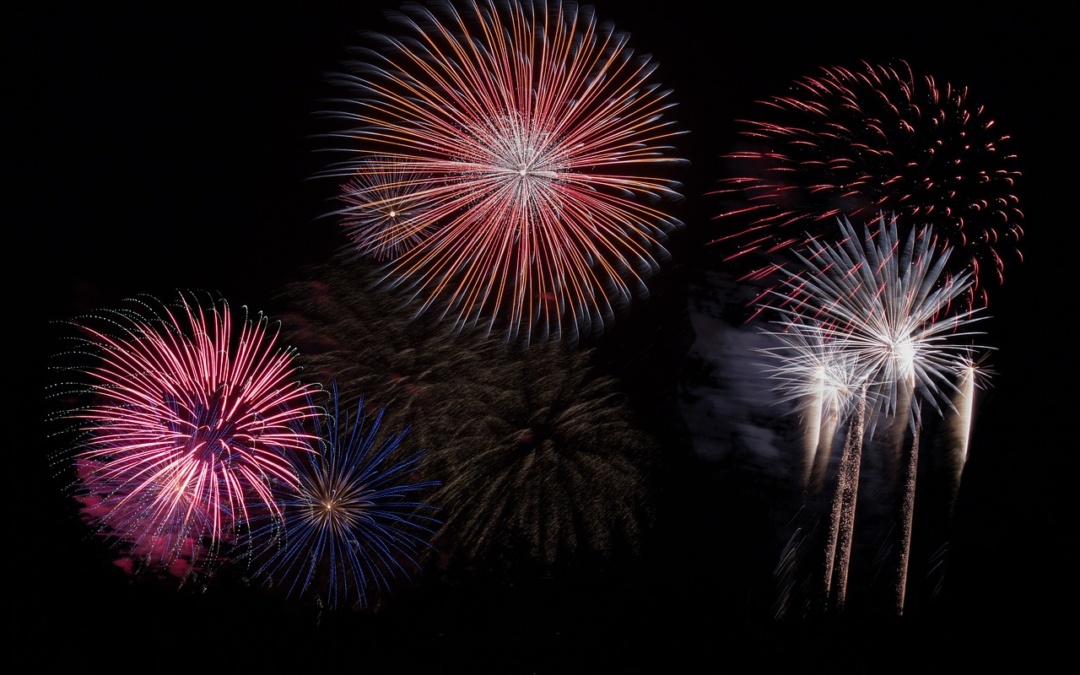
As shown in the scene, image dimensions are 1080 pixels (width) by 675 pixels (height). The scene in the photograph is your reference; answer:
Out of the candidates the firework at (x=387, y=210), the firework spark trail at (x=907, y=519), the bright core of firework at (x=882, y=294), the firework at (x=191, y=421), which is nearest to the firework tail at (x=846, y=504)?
the firework spark trail at (x=907, y=519)

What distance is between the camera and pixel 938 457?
10.5 m

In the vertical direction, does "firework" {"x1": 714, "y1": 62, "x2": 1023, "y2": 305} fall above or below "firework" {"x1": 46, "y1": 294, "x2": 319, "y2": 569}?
above

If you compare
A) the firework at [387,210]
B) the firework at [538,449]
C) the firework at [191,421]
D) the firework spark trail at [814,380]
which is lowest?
the firework at [191,421]

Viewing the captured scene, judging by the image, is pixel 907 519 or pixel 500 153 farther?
pixel 907 519

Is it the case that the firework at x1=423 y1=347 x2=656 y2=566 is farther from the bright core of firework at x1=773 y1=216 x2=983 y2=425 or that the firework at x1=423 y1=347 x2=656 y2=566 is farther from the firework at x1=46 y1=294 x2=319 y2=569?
the bright core of firework at x1=773 y1=216 x2=983 y2=425

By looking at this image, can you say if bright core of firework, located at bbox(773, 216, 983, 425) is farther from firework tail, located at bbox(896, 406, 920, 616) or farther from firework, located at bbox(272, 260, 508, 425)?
firework, located at bbox(272, 260, 508, 425)

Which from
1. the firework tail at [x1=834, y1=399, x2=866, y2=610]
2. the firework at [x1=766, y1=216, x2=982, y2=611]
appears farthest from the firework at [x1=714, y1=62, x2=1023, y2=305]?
the firework tail at [x1=834, y1=399, x2=866, y2=610]

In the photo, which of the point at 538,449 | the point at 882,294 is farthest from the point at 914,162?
the point at 538,449

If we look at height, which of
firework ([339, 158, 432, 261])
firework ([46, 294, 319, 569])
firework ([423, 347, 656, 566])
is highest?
firework ([339, 158, 432, 261])

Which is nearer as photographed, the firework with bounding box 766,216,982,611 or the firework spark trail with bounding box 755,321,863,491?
the firework with bounding box 766,216,982,611

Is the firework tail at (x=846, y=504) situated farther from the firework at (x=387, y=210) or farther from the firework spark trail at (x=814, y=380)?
the firework at (x=387, y=210)

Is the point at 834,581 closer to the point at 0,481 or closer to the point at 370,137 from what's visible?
the point at 370,137

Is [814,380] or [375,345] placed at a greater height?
[814,380]

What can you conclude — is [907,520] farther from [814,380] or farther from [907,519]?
[814,380]
